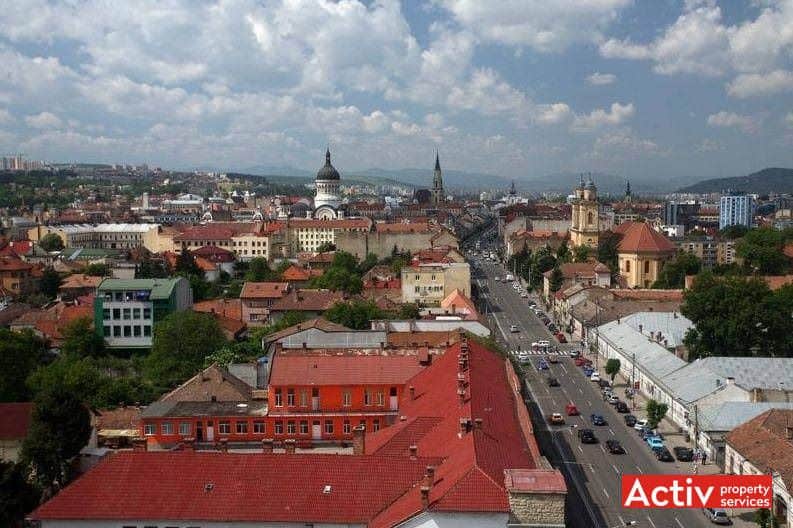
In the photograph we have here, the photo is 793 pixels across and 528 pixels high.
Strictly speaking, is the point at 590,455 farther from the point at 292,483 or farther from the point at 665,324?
the point at 665,324

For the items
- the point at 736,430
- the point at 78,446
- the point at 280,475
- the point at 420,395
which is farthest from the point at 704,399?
the point at 78,446

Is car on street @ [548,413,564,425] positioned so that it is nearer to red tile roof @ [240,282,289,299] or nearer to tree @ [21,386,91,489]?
tree @ [21,386,91,489]

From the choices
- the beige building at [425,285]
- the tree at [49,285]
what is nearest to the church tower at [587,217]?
the beige building at [425,285]

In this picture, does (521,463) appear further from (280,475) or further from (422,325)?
(422,325)

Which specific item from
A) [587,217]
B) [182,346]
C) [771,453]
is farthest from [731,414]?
[587,217]

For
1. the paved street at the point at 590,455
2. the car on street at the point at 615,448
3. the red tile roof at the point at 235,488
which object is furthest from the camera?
the car on street at the point at 615,448

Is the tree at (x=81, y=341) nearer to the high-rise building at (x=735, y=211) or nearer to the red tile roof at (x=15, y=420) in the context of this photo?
the red tile roof at (x=15, y=420)
